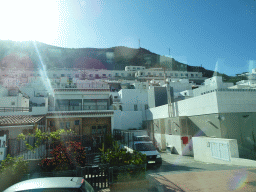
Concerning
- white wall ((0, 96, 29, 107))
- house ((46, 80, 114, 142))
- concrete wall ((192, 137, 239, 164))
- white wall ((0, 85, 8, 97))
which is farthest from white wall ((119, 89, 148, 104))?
concrete wall ((192, 137, 239, 164))

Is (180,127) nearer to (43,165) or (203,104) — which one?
(203,104)

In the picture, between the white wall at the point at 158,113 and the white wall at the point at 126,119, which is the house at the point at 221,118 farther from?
the white wall at the point at 126,119

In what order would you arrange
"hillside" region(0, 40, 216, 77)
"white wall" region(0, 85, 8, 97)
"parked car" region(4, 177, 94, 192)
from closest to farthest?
"parked car" region(4, 177, 94, 192)
"white wall" region(0, 85, 8, 97)
"hillside" region(0, 40, 216, 77)

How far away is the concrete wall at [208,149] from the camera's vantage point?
383 inches

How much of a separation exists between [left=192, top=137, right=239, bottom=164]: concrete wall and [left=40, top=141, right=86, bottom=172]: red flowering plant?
7975 millimetres

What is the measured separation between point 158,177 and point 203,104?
8.52m

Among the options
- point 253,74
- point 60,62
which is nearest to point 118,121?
point 253,74

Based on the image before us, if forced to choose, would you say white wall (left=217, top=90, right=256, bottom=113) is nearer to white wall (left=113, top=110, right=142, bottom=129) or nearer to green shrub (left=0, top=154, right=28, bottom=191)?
green shrub (left=0, top=154, right=28, bottom=191)

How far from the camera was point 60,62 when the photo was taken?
406 feet

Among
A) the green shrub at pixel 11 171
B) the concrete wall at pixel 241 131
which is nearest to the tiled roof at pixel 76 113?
the concrete wall at pixel 241 131

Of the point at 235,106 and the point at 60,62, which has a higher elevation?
the point at 60,62

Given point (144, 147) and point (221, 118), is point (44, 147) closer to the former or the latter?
point (144, 147)

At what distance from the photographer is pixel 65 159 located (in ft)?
23.4

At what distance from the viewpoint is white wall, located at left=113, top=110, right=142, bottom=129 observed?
2708 cm
